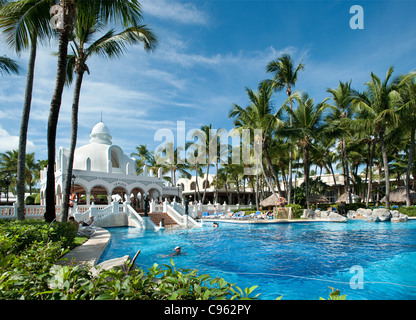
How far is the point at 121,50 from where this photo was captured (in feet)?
43.0

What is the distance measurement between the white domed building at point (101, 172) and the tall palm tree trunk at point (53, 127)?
1284 centimetres

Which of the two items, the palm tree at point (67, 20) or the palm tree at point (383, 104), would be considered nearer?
the palm tree at point (67, 20)

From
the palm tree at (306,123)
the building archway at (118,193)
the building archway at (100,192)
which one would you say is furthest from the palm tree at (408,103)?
the building archway at (100,192)

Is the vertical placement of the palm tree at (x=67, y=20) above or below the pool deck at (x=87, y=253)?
above

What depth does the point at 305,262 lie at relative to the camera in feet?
27.8

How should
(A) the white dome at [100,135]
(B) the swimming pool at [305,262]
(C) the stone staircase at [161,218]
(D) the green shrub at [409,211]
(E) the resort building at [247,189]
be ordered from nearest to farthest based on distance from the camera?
(B) the swimming pool at [305,262] < (D) the green shrub at [409,211] < (C) the stone staircase at [161,218] < (A) the white dome at [100,135] < (E) the resort building at [247,189]

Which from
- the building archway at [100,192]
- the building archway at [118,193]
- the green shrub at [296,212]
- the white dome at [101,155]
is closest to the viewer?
the building archway at [118,193]

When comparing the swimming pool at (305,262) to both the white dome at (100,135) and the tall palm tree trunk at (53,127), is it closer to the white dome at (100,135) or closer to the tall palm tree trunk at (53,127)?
the tall palm tree trunk at (53,127)

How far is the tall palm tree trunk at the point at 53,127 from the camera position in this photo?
931 centimetres

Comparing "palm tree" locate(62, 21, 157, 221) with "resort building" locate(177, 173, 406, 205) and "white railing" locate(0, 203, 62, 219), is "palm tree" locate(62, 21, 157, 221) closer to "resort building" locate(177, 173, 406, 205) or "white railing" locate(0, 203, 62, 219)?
"white railing" locate(0, 203, 62, 219)

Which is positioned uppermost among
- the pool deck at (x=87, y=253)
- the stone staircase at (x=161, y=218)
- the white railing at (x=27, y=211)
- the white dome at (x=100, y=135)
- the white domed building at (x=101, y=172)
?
the white dome at (x=100, y=135)

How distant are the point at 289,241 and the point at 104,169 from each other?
21.2m
